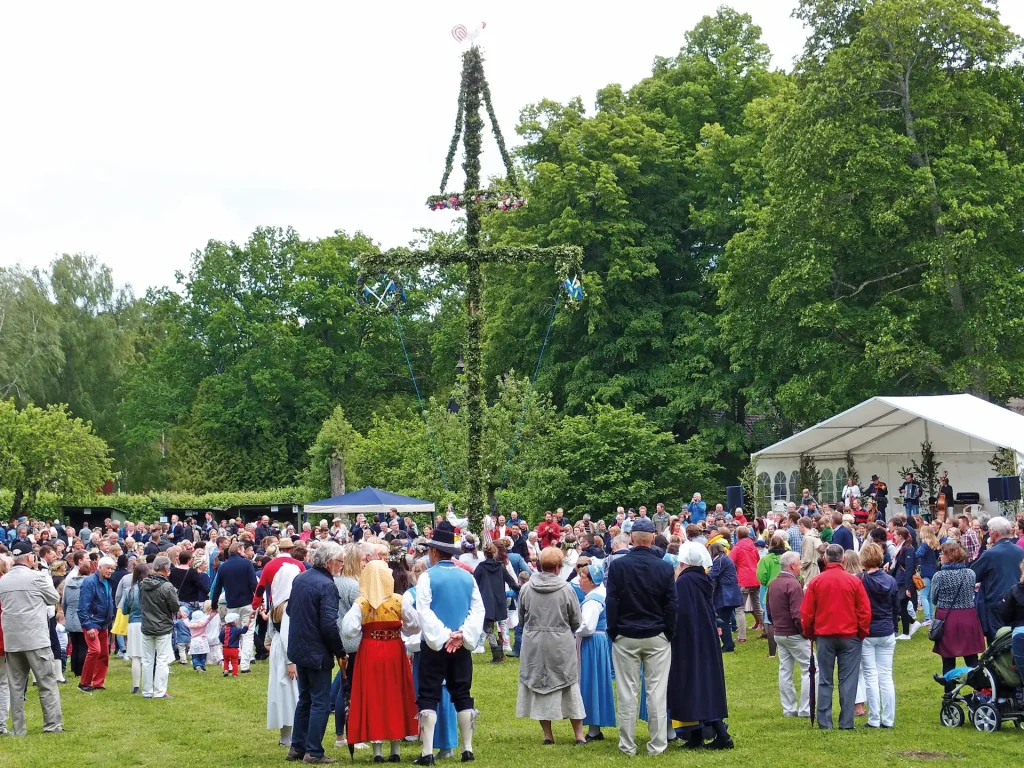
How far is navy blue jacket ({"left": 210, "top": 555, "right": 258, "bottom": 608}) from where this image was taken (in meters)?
14.8

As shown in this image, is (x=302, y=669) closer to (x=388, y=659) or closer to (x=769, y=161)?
(x=388, y=659)

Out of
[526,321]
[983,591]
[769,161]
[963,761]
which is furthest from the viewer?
[526,321]

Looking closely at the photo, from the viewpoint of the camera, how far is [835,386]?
2875 centimetres

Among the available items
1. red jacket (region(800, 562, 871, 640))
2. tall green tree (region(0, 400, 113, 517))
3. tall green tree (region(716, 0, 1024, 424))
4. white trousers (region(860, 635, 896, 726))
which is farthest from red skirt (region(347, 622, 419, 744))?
tall green tree (region(0, 400, 113, 517))

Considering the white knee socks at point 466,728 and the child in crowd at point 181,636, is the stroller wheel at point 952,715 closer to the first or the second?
the white knee socks at point 466,728

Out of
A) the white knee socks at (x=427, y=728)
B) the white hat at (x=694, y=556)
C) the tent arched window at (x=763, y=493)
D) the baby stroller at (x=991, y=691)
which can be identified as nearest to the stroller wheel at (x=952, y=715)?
the baby stroller at (x=991, y=691)

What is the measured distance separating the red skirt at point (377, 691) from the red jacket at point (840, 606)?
344cm

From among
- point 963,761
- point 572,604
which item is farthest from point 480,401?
point 963,761

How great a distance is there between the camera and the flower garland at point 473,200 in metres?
16.7

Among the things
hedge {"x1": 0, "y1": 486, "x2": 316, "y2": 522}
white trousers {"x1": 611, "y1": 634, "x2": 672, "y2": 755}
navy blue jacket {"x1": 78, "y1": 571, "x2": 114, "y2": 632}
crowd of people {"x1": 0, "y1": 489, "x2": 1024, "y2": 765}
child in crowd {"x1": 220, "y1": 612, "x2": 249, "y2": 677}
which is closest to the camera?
crowd of people {"x1": 0, "y1": 489, "x2": 1024, "y2": 765}

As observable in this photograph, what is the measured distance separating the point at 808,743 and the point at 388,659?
3428mm

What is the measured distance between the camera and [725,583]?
1520cm

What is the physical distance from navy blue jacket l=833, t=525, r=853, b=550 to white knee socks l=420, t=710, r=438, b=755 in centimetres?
879

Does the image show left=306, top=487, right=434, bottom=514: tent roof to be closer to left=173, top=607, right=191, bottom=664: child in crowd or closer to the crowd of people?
left=173, top=607, right=191, bottom=664: child in crowd
